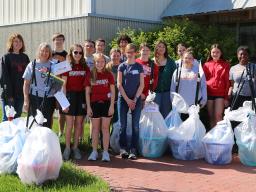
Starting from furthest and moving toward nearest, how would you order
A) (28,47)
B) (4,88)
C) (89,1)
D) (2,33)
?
(2,33)
(28,47)
(89,1)
(4,88)

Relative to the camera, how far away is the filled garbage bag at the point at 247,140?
23.2 feet

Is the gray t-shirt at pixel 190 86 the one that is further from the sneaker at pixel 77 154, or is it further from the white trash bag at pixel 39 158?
the white trash bag at pixel 39 158

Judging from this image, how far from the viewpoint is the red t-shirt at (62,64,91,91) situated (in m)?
7.23

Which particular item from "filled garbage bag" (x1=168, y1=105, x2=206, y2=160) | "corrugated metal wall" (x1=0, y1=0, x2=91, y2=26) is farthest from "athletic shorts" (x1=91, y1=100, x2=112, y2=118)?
"corrugated metal wall" (x1=0, y1=0, x2=91, y2=26)

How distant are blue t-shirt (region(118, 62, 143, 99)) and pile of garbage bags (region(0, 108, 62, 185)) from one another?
1.80 m

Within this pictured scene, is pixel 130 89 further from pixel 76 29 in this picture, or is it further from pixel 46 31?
pixel 46 31

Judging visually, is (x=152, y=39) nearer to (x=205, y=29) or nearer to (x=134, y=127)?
(x=205, y=29)

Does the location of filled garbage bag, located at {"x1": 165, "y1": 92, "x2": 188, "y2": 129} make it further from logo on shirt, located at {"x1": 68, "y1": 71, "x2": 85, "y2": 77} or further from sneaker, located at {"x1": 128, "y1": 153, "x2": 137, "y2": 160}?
logo on shirt, located at {"x1": 68, "y1": 71, "x2": 85, "y2": 77}

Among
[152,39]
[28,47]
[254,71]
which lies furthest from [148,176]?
[28,47]

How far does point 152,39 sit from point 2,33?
18.7 feet

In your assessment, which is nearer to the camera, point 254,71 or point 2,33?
point 254,71

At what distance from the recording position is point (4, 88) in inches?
303

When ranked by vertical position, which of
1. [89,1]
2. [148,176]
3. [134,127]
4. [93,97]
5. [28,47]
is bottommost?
[148,176]

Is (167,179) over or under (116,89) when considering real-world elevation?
under
